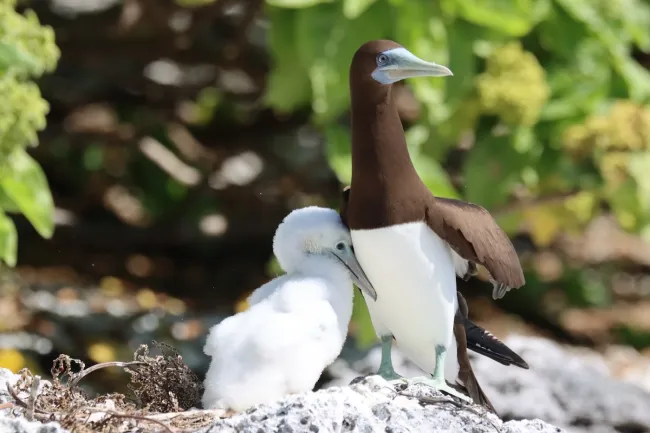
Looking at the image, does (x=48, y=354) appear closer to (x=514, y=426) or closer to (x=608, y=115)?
(x=608, y=115)

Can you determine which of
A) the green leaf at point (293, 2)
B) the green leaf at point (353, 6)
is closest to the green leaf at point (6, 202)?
the green leaf at point (293, 2)

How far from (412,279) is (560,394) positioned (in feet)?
5.37

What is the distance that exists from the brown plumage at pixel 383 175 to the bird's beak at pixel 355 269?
0.29 feet

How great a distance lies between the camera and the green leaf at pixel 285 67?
15.9ft

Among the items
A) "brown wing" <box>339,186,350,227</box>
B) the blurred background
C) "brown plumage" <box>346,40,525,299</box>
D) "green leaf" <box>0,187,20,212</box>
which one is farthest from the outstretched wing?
"green leaf" <box>0,187,20,212</box>

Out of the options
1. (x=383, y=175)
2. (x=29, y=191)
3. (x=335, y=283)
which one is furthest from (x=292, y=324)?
(x=29, y=191)

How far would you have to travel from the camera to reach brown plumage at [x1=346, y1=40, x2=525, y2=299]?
2.41m

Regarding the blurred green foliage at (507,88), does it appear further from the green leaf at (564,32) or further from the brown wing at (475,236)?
the brown wing at (475,236)

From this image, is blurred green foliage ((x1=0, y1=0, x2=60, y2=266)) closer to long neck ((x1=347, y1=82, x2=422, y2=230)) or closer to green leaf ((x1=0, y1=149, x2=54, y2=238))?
green leaf ((x1=0, y1=149, x2=54, y2=238))

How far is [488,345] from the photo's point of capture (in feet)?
9.11

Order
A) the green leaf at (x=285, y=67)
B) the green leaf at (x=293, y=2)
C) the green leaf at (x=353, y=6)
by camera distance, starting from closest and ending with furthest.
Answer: the green leaf at (x=353, y=6) < the green leaf at (x=293, y=2) < the green leaf at (x=285, y=67)

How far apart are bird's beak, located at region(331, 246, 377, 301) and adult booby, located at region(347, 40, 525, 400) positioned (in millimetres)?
15

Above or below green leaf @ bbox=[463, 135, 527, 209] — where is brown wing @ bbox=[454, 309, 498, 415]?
above

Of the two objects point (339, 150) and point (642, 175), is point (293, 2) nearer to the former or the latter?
point (339, 150)
